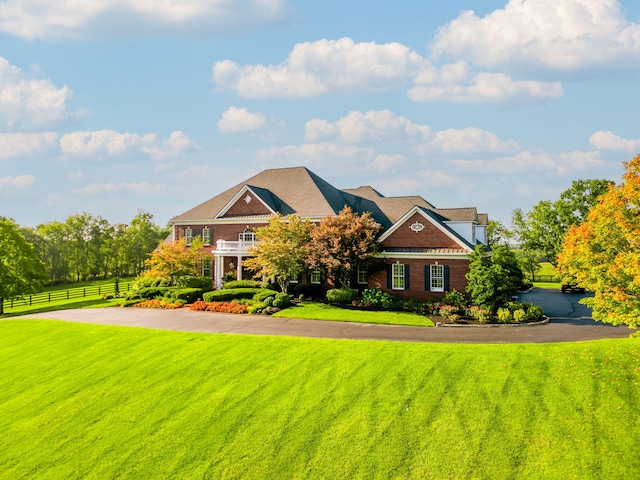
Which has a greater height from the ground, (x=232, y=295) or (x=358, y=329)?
(x=232, y=295)

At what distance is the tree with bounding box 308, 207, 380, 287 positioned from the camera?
32688mm

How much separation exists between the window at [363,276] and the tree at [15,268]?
104ft

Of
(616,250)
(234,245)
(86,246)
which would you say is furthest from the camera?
(86,246)

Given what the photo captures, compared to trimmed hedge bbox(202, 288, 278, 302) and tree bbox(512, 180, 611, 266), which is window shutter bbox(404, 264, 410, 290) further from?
tree bbox(512, 180, 611, 266)

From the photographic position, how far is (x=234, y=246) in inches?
1604

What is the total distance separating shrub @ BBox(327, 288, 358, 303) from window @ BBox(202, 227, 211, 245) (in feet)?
54.8

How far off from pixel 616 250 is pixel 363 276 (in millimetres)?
20384

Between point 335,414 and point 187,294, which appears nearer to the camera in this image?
point 335,414

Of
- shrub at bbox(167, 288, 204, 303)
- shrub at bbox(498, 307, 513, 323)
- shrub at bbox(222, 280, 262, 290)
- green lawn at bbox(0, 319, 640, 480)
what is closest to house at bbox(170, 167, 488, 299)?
shrub at bbox(222, 280, 262, 290)

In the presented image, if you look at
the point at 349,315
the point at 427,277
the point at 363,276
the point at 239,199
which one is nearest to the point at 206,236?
the point at 239,199

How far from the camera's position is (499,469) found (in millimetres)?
10992

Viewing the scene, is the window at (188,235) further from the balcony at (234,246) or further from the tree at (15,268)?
the tree at (15,268)

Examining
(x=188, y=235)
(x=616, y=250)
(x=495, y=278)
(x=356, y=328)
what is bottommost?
(x=356, y=328)

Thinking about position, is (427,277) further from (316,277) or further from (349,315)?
(316,277)
